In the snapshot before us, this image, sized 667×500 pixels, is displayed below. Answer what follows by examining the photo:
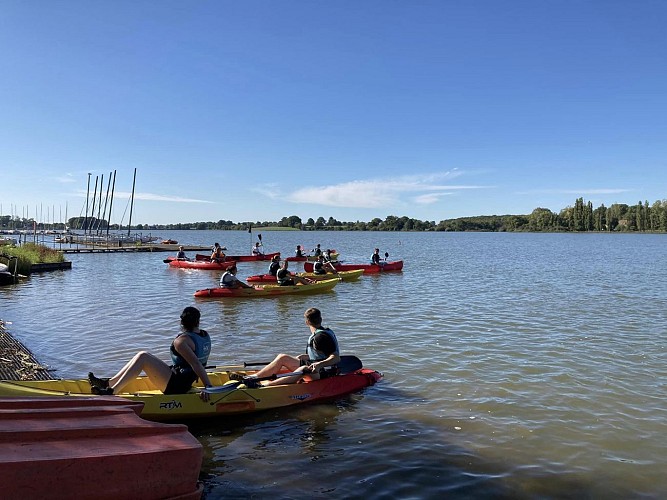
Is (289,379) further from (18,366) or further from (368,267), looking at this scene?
(368,267)

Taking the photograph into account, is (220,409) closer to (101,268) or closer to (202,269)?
(202,269)

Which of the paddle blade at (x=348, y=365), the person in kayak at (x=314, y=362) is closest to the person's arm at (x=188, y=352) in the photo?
the person in kayak at (x=314, y=362)

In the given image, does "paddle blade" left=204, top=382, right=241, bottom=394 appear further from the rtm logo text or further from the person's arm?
the rtm logo text

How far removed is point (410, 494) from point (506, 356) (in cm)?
701

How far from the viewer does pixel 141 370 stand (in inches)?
304

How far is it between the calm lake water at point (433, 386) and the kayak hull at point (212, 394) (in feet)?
0.73

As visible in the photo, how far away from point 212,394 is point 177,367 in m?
0.70

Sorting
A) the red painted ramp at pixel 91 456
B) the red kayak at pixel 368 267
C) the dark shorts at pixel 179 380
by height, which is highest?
the red kayak at pixel 368 267

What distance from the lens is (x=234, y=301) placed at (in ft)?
70.6

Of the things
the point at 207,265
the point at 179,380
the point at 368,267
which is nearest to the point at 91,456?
the point at 179,380

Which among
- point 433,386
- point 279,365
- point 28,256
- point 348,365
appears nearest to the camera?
point 279,365

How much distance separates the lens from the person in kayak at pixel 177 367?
763 cm

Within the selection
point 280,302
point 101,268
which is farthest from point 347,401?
point 101,268

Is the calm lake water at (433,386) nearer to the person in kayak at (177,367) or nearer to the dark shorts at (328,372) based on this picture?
the dark shorts at (328,372)
